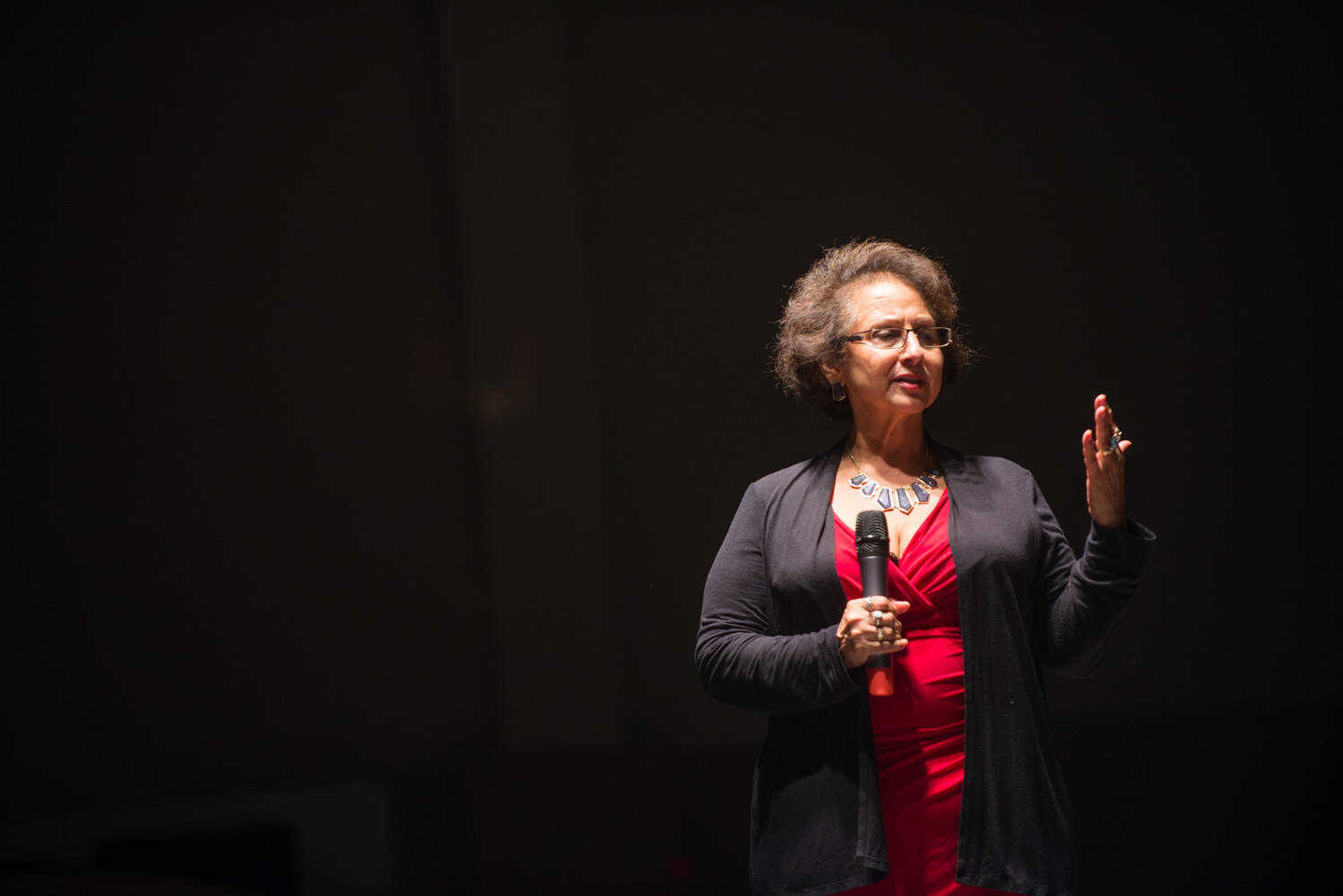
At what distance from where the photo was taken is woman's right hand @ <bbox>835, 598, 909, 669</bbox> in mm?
1701

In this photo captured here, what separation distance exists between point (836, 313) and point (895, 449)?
26 cm

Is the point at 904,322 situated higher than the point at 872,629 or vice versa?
the point at 904,322

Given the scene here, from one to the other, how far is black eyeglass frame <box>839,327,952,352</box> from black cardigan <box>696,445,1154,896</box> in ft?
0.74

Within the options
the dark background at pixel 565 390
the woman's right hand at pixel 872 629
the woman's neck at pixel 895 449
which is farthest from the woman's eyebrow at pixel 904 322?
the dark background at pixel 565 390

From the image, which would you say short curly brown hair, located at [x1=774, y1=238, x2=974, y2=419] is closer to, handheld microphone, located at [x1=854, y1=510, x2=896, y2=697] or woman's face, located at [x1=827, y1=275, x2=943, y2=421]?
woman's face, located at [x1=827, y1=275, x2=943, y2=421]

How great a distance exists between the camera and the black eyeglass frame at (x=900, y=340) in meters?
2.00

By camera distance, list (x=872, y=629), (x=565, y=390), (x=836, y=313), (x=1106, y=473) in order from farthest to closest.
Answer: (x=565, y=390), (x=836, y=313), (x=1106, y=473), (x=872, y=629)

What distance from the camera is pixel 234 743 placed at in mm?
2762

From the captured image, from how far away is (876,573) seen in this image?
5.79ft

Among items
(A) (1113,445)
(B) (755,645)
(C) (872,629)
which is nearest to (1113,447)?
(A) (1113,445)

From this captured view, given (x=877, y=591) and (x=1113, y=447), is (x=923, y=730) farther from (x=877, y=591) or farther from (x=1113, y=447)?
(x=1113, y=447)

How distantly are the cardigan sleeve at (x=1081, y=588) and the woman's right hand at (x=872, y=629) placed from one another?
0.32 meters

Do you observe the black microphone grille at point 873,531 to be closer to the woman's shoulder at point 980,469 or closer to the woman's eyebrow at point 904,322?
the woman's shoulder at point 980,469

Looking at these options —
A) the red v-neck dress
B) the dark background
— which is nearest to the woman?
the red v-neck dress
